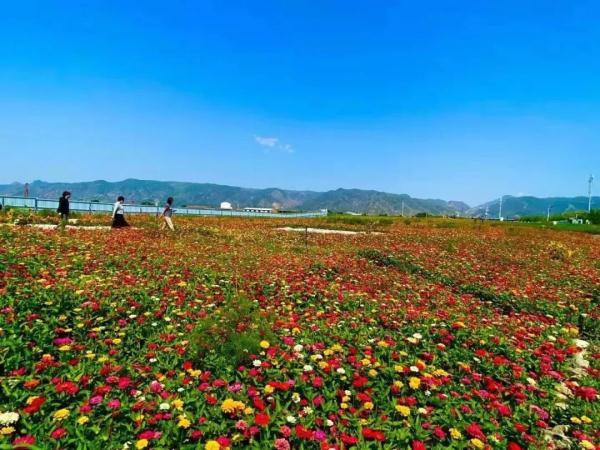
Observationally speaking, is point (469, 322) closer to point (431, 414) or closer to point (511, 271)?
point (431, 414)

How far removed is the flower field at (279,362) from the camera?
330cm

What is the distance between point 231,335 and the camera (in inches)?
201

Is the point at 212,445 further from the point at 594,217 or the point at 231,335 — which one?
the point at 594,217

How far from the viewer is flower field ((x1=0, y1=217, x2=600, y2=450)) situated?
3303 millimetres

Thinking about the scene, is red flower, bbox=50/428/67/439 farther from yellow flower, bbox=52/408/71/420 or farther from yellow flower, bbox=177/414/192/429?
yellow flower, bbox=177/414/192/429

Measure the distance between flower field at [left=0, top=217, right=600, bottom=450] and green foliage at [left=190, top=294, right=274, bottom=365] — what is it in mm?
29

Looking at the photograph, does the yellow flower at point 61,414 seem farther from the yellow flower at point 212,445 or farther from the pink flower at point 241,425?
the pink flower at point 241,425

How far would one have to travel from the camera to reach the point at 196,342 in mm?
4977

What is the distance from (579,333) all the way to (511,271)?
604 centimetres

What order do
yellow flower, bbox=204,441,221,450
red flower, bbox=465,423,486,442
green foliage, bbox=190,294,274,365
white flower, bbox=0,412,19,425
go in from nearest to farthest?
yellow flower, bbox=204,441,221,450 → white flower, bbox=0,412,19,425 → red flower, bbox=465,423,486,442 → green foliage, bbox=190,294,274,365

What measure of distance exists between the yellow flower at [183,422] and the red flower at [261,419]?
2.00ft

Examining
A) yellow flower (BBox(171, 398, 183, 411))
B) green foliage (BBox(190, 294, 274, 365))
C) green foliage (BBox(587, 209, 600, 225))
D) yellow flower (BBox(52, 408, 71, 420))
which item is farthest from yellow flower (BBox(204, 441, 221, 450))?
green foliage (BBox(587, 209, 600, 225))

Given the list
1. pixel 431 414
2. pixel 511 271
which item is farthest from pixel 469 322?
pixel 511 271

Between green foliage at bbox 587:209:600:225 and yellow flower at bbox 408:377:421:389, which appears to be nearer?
yellow flower at bbox 408:377:421:389
